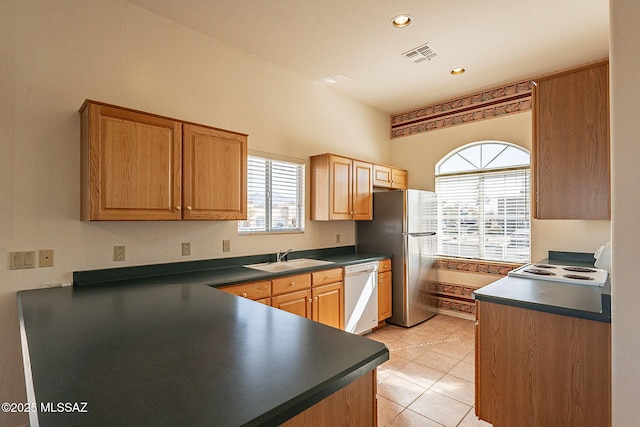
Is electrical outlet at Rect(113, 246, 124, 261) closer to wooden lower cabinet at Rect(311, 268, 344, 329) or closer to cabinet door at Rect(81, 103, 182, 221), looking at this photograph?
cabinet door at Rect(81, 103, 182, 221)

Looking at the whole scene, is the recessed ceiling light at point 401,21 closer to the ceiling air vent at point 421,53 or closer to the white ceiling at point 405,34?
the white ceiling at point 405,34

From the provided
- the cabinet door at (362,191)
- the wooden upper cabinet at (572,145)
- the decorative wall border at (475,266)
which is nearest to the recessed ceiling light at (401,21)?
the wooden upper cabinet at (572,145)

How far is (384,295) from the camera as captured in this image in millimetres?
3883

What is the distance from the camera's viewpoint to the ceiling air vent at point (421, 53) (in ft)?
10.1

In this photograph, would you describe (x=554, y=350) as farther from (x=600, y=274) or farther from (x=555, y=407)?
(x=600, y=274)

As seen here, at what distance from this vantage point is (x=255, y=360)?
988mm

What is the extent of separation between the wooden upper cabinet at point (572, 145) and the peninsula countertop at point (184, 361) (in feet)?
5.50

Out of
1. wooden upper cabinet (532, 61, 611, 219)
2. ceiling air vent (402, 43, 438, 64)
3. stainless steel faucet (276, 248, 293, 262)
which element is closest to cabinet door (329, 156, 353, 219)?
stainless steel faucet (276, 248, 293, 262)

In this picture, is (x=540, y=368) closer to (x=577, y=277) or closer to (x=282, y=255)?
(x=577, y=277)

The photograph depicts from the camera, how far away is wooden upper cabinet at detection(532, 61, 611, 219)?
6.11 feet

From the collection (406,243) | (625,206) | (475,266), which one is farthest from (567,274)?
(475,266)

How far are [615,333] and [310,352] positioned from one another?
112cm

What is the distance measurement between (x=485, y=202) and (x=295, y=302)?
2820 mm

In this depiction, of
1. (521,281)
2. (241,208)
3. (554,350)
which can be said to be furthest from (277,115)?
(554,350)
